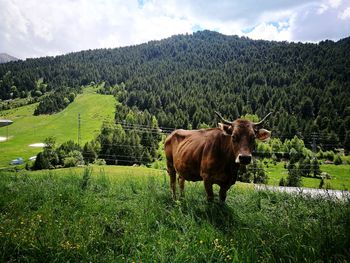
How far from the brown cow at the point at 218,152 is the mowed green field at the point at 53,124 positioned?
126 m

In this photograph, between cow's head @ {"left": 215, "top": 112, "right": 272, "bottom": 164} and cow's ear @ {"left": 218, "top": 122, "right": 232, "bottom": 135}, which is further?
cow's ear @ {"left": 218, "top": 122, "right": 232, "bottom": 135}

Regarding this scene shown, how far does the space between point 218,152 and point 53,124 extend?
535 feet

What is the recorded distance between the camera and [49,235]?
489 centimetres

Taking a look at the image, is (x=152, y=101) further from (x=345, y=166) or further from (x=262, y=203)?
(x=262, y=203)

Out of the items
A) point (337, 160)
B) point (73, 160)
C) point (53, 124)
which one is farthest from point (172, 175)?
point (53, 124)

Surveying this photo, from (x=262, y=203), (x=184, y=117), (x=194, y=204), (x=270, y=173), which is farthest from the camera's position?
(x=184, y=117)

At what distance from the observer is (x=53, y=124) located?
520ft

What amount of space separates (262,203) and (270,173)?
9627cm

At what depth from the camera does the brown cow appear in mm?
6871

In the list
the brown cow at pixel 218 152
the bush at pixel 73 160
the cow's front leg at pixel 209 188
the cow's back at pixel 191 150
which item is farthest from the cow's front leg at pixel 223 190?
the bush at pixel 73 160

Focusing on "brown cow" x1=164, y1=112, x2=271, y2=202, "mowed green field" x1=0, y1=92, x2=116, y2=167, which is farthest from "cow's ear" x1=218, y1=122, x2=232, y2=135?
"mowed green field" x1=0, y1=92, x2=116, y2=167

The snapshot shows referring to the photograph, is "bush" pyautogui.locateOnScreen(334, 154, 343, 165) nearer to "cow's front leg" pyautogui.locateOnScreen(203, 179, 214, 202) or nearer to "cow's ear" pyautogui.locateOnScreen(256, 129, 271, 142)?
"cow's ear" pyautogui.locateOnScreen(256, 129, 271, 142)

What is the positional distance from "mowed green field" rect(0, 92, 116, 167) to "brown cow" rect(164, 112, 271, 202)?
12623 centimetres

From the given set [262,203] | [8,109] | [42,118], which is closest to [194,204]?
[262,203]
